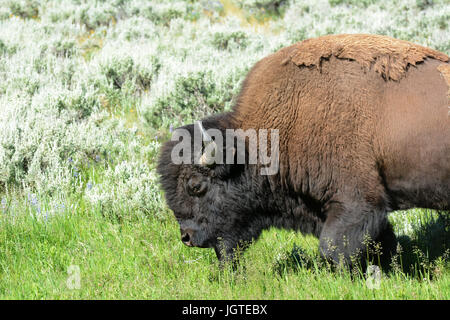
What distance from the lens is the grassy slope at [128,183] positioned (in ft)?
12.5

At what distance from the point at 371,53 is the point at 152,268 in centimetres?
231

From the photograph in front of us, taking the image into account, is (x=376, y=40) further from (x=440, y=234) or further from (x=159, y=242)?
(x=159, y=242)

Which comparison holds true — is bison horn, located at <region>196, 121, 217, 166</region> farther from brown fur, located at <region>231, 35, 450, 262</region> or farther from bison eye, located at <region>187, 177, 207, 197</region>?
brown fur, located at <region>231, 35, 450, 262</region>

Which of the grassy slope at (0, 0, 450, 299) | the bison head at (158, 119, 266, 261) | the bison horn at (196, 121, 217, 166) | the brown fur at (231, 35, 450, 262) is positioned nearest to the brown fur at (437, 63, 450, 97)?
the brown fur at (231, 35, 450, 262)

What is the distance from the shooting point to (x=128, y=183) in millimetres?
5578

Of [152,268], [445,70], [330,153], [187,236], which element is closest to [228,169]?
[187,236]

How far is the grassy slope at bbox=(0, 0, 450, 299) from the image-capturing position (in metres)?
3.80

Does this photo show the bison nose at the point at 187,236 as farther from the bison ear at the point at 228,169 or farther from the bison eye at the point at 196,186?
the bison ear at the point at 228,169

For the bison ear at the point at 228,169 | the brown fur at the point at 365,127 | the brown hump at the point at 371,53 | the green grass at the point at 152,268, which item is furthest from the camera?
the bison ear at the point at 228,169

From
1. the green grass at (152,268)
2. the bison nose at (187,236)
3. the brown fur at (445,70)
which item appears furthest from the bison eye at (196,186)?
the brown fur at (445,70)

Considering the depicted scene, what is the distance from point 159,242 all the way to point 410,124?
2319 mm

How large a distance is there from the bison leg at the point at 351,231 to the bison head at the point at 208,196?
632 millimetres

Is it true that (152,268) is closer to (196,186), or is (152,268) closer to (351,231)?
(196,186)
